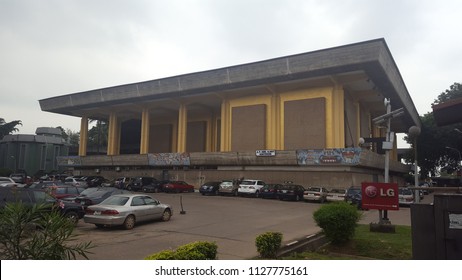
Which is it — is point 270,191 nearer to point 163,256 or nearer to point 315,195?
point 315,195

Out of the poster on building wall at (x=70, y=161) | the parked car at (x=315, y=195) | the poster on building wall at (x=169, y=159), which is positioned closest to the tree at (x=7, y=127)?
the poster on building wall at (x=70, y=161)

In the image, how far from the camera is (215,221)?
16.7 m

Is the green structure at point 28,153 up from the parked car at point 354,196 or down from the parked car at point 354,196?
up

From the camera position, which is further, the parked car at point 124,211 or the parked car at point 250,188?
the parked car at point 250,188

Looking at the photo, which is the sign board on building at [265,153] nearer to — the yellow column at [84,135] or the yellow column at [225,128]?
the yellow column at [225,128]

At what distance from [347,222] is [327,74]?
28.3 m

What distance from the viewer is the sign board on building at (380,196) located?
12.8 m

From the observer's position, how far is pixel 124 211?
45.9ft

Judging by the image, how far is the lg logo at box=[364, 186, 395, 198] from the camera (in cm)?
1288

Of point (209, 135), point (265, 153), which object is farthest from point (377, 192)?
point (209, 135)

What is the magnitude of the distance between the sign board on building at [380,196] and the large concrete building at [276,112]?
16.6 meters

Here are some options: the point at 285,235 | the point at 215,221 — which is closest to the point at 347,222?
the point at 285,235

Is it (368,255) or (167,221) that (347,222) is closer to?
(368,255)

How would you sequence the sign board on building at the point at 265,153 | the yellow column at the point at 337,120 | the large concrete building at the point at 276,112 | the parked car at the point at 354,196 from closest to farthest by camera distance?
1. the parked car at the point at 354,196
2. the large concrete building at the point at 276,112
3. the yellow column at the point at 337,120
4. the sign board on building at the point at 265,153
